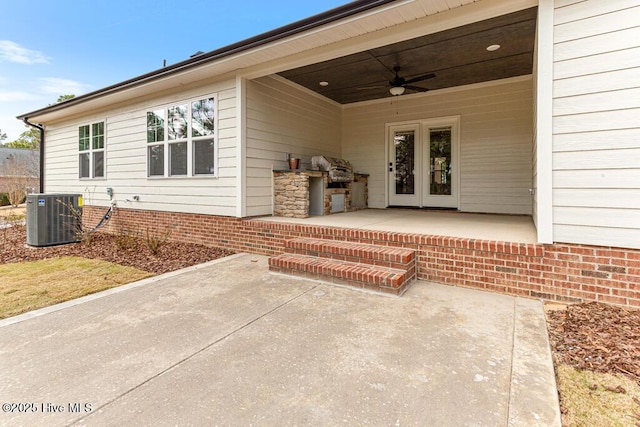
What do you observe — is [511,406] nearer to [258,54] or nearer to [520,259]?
[520,259]

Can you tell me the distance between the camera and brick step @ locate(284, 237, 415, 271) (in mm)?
3535

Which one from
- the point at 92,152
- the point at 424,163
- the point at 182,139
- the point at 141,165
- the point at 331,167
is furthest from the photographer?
the point at 92,152

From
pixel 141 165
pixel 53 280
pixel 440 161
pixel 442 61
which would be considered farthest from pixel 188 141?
pixel 440 161

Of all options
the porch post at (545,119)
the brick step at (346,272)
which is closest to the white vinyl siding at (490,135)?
the porch post at (545,119)

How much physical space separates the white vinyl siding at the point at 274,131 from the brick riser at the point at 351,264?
6.10 ft

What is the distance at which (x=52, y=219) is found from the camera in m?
6.14

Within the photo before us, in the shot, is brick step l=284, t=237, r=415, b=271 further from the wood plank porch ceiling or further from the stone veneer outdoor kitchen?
the wood plank porch ceiling

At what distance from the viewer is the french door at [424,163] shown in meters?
7.16

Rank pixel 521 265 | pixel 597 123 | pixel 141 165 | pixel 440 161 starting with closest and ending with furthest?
pixel 597 123
pixel 521 265
pixel 141 165
pixel 440 161

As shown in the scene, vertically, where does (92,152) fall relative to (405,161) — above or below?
above

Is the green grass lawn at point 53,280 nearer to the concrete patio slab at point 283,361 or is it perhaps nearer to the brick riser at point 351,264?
the concrete patio slab at point 283,361

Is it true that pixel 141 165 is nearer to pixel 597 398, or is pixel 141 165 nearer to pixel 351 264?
pixel 351 264

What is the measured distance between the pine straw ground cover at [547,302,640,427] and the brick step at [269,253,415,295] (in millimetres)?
1312

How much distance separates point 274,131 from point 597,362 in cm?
547
